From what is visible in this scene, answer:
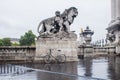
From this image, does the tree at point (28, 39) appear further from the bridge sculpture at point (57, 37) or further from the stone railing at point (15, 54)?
the bridge sculpture at point (57, 37)

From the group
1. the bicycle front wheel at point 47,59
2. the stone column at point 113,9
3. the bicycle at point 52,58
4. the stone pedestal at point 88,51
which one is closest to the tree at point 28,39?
the stone column at point 113,9

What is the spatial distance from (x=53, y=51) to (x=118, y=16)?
24641 mm

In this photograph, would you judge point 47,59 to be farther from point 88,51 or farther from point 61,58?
point 88,51

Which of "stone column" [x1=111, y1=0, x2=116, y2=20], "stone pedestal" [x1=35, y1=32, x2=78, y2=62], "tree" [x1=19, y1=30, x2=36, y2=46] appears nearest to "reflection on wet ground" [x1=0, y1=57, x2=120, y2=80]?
"stone pedestal" [x1=35, y1=32, x2=78, y2=62]

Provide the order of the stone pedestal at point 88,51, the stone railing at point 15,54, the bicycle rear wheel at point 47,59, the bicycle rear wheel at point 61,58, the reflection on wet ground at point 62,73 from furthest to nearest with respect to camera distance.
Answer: the stone pedestal at point 88,51, the stone railing at point 15,54, the bicycle rear wheel at point 61,58, the bicycle rear wheel at point 47,59, the reflection on wet ground at point 62,73

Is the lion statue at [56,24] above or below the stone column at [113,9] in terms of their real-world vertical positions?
below

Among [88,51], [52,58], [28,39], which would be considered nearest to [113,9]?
[88,51]

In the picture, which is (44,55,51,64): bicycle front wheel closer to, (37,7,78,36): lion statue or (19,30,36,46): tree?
(37,7,78,36): lion statue

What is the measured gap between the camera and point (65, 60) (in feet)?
80.9

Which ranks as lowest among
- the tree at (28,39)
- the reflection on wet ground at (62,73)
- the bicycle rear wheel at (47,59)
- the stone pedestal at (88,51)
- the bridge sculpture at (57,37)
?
the reflection on wet ground at (62,73)

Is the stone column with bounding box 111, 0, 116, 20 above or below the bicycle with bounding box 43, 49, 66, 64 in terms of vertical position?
above

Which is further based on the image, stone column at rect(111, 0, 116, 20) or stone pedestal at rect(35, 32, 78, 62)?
stone column at rect(111, 0, 116, 20)

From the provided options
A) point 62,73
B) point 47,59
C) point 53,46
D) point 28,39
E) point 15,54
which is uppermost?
point 28,39

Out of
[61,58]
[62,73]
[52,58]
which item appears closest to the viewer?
[62,73]
